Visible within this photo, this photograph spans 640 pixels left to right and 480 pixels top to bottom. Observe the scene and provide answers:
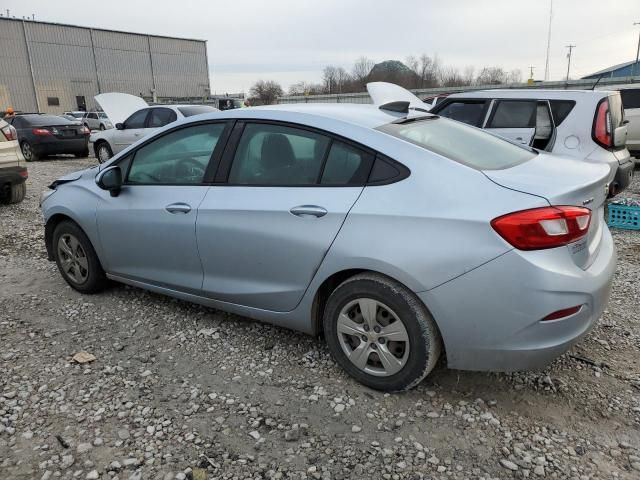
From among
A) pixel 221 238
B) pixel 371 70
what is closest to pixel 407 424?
pixel 221 238

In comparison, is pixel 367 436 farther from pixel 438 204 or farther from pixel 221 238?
pixel 221 238

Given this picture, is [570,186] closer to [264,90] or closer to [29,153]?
[29,153]

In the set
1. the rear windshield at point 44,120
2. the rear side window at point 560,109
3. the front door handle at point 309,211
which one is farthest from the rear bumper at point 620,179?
the rear windshield at point 44,120

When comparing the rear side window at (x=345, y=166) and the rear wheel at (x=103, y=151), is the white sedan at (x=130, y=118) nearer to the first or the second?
the rear wheel at (x=103, y=151)

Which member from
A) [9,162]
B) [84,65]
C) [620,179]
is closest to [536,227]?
[620,179]

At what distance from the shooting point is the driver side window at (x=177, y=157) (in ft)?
11.2

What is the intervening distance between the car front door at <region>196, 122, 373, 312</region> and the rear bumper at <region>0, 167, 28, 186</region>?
5.84 m

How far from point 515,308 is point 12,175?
307 inches

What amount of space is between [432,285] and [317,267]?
2.20 feet

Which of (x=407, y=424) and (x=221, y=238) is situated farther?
(x=221, y=238)

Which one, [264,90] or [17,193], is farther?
[264,90]

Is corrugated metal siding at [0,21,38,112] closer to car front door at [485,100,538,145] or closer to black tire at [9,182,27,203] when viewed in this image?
black tire at [9,182,27,203]

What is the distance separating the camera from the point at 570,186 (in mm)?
2477

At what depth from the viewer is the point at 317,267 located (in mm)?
2811
